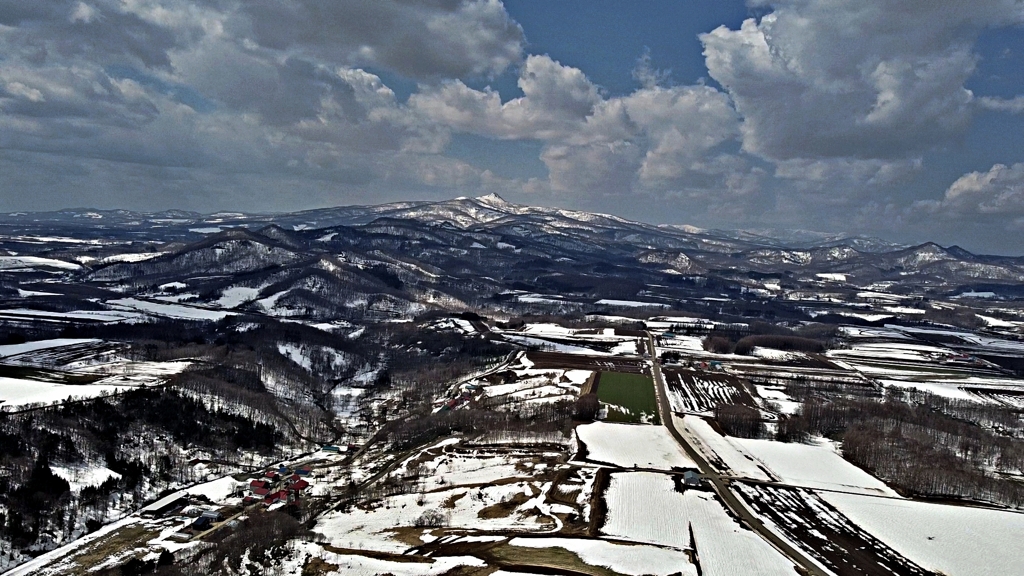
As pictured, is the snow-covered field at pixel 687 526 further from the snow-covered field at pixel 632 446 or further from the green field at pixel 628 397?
the green field at pixel 628 397

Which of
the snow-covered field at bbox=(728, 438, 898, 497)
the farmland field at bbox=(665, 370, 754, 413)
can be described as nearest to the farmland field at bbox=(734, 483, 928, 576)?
the snow-covered field at bbox=(728, 438, 898, 497)

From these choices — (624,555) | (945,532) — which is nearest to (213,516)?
(624,555)

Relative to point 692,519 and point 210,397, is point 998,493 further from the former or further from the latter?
point 210,397

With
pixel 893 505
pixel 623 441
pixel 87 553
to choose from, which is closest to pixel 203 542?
pixel 87 553

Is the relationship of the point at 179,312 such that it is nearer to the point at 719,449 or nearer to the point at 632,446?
the point at 632,446

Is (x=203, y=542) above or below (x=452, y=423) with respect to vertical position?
below

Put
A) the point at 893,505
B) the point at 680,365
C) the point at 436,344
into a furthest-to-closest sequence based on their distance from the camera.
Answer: the point at 436,344 < the point at 680,365 < the point at 893,505
